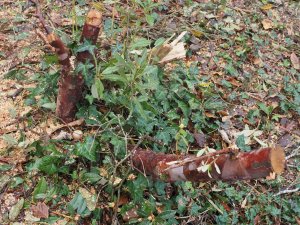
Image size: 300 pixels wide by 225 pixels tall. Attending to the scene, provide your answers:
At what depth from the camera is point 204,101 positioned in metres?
2.90

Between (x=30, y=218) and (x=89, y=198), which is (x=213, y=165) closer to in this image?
(x=89, y=198)

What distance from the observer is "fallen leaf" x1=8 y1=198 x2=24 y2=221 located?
2158mm

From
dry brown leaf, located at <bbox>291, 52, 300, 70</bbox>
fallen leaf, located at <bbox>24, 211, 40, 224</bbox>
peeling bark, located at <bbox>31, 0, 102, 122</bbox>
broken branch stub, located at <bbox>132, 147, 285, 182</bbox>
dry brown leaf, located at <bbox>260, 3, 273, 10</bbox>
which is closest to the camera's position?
broken branch stub, located at <bbox>132, 147, 285, 182</bbox>

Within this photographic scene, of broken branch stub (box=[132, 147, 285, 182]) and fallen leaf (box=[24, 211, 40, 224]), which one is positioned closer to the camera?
broken branch stub (box=[132, 147, 285, 182])

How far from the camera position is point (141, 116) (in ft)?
Answer: 7.52

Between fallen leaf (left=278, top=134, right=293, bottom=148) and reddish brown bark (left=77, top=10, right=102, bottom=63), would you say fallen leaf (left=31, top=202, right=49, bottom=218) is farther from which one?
fallen leaf (left=278, top=134, right=293, bottom=148)

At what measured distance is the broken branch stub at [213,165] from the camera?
1533 mm

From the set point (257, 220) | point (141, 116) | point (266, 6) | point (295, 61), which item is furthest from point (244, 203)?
point (266, 6)

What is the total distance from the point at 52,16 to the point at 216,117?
1500 millimetres

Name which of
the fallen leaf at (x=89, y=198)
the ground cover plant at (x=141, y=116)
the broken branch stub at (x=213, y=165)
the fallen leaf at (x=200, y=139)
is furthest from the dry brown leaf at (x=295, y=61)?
the fallen leaf at (x=89, y=198)

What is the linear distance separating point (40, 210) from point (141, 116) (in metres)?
0.76

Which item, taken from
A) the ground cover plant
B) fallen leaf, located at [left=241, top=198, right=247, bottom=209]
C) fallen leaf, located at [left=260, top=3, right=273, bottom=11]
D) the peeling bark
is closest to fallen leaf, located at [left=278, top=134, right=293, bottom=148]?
the ground cover plant

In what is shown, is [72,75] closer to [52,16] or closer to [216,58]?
[52,16]

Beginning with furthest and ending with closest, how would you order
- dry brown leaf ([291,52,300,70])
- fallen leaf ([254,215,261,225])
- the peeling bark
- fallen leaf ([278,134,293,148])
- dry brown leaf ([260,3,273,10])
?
1. dry brown leaf ([260,3,273,10])
2. dry brown leaf ([291,52,300,70])
3. fallen leaf ([278,134,293,148])
4. fallen leaf ([254,215,261,225])
5. the peeling bark
